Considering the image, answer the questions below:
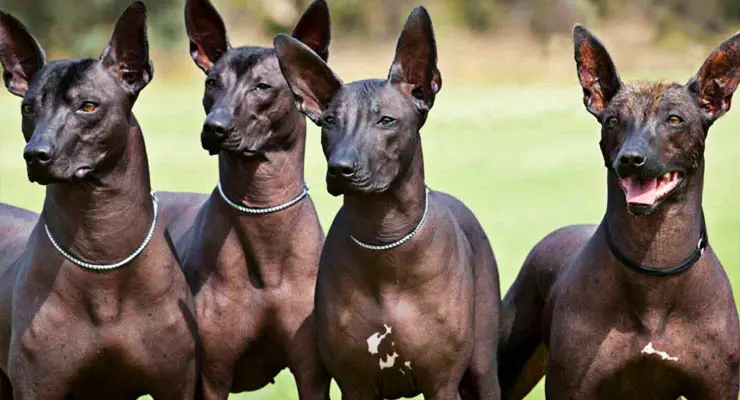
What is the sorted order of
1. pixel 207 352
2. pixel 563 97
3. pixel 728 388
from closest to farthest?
pixel 728 388 < pixel 207 352 < pixel 563 97

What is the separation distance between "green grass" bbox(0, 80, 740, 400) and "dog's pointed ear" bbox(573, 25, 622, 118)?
15.2 ft

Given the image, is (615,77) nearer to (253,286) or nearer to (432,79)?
(432,79)

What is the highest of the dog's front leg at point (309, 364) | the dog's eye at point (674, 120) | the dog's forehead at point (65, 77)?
the dog's eye at point (674, 120)

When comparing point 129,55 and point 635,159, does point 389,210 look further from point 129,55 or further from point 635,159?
point 129,55

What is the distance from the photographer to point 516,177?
2280 centimetres

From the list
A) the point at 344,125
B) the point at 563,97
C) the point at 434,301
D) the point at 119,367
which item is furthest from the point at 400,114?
the point at 563,97

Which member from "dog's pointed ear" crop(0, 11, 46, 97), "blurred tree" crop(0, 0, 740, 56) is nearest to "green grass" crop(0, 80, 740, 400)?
"blurred tree" crop(0, 0, 740, 56)

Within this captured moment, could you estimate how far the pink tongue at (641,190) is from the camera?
20.0ft

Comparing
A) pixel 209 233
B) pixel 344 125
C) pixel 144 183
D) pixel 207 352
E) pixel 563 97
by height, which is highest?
pixel 344 125

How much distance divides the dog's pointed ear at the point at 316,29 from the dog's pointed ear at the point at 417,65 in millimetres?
919

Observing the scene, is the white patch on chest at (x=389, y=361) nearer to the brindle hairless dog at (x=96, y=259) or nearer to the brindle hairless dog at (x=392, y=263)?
the brindle hairless dog at (x=392, y=263)

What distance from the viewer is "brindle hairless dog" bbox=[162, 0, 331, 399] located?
720 cm

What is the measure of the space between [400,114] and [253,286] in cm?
143

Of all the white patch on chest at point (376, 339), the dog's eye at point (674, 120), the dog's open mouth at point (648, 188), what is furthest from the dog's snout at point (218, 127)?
the dog's eye at point (674, 120)
